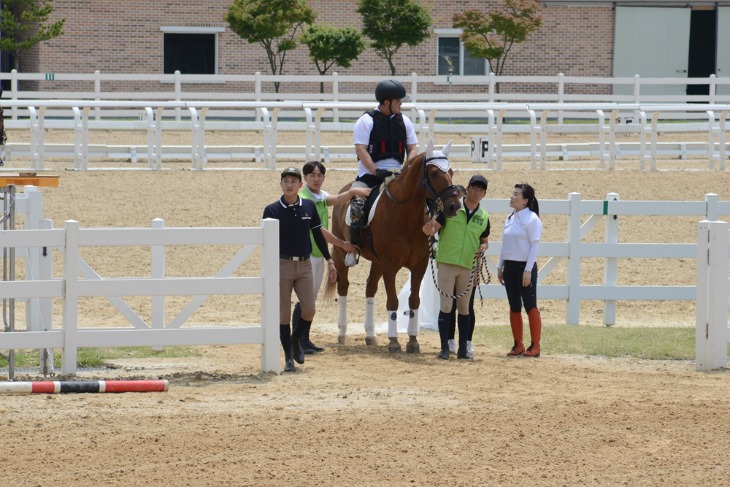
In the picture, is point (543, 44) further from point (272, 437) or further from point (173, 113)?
point (272, 437)

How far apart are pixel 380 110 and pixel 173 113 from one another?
18.5m

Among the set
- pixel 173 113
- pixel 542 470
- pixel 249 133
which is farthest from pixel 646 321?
pixel 173 113

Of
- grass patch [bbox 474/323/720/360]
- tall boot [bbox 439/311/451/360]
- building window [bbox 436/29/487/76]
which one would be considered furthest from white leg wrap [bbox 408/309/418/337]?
building window [bbox 436/29/487/76]

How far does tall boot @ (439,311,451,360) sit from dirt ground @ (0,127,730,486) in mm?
132

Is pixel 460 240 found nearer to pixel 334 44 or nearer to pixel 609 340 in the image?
pixel 609 340

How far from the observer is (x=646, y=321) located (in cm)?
1462

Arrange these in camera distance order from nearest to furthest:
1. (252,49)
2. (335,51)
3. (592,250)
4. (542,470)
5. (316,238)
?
(542,470) → (316,238) → (592,250) → (335,51) → (252,49)

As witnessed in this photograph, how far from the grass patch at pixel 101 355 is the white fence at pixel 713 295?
4472 millimetres

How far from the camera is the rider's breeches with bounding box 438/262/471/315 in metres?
10.9

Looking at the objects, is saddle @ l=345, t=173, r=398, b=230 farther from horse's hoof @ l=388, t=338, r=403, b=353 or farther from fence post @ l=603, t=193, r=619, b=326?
fence post @ l=603, t=193, r=619, b=326

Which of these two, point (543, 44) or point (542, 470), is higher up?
point (543, 44)

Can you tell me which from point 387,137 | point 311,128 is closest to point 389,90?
point 387,137

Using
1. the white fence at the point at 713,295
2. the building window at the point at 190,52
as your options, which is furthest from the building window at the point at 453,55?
the white fence at the point at 713,295

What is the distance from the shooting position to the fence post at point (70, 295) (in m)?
9.33
